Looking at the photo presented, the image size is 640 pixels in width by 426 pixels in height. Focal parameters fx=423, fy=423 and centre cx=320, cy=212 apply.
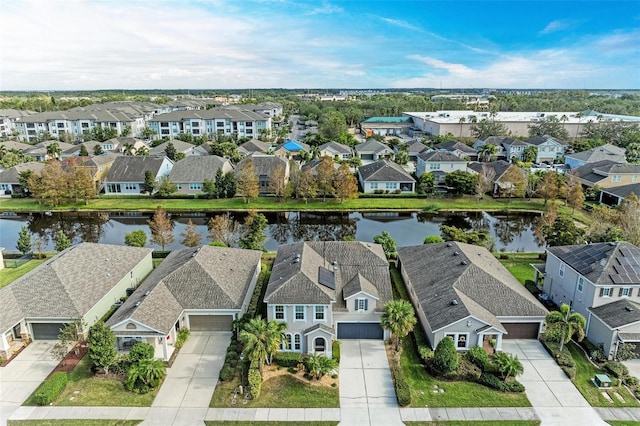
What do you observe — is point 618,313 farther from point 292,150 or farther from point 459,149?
point 292,150

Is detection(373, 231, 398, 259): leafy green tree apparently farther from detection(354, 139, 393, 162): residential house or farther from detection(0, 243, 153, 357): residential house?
detection(354, 139, 393, 162): residential house

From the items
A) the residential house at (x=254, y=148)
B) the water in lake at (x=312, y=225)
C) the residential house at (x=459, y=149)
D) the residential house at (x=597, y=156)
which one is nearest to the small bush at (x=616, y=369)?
the water in lake at (x=312, y=225)

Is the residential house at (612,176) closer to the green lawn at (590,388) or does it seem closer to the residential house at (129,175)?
the green lawn at (590,388)

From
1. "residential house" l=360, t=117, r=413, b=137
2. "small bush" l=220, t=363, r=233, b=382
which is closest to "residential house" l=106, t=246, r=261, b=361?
"small bush" l=220, t=363, r=233, b=382

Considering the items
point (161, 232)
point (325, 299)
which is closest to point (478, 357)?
point (325, 299)

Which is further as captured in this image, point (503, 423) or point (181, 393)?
point (181, 393)

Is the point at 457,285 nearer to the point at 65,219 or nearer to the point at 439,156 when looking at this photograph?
the point at 439,156

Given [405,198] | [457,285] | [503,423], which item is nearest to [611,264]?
[457,285]

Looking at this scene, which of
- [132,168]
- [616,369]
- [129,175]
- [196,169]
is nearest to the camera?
[616,369]
